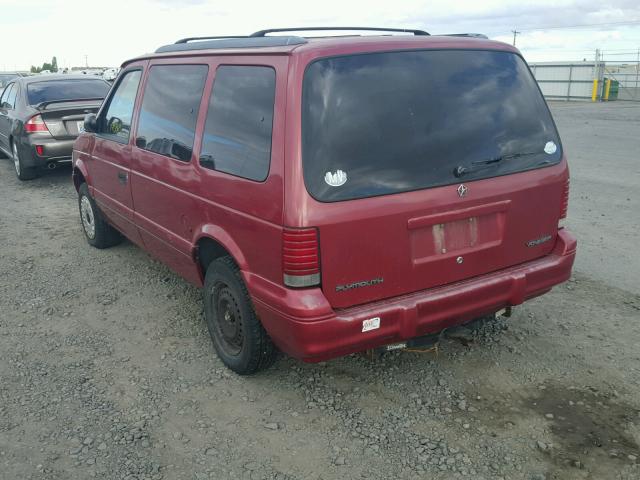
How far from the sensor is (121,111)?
500 centimetres

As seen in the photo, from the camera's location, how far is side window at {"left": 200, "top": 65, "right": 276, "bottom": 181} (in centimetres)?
310

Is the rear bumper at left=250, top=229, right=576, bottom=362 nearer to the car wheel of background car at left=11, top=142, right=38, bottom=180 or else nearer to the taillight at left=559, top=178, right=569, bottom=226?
the taillight at left=559, top=178, right=569, bottom=226

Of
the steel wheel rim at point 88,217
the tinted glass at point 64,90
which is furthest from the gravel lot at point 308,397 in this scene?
the tinted glass at point 64,90

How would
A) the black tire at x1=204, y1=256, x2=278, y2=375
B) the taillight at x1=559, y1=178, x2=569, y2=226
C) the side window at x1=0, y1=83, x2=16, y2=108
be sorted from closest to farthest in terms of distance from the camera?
1. the black tire at x1=204, y1=256, x2=278, y2=375
2. the taillight at x1=559, y1=178, x2=569, y2=226
3. the side window at x1=0, y1=83, x2=16, y2=108

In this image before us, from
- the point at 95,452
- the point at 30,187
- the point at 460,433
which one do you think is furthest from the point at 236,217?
the point at 30,187

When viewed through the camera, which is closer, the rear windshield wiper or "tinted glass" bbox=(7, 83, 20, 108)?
the rear windshield wiper

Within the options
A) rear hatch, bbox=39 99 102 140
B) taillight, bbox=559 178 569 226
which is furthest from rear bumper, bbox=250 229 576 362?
rear hatch, bbox=39 99 102 140

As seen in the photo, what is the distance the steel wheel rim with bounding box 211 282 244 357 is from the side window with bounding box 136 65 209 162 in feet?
2.86

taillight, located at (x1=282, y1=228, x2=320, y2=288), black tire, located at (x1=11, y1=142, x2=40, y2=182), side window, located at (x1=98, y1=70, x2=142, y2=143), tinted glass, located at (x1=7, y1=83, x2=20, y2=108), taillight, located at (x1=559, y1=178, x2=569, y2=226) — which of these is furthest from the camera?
tinted glass, located at (x1=7, y1=83, x2=20, y2=108)

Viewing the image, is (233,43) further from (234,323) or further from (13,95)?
(13,95)

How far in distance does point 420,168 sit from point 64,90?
8.72m

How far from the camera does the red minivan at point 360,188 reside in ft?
9.55

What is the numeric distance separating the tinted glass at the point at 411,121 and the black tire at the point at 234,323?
96 cm

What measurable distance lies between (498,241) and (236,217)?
146 centimetres
